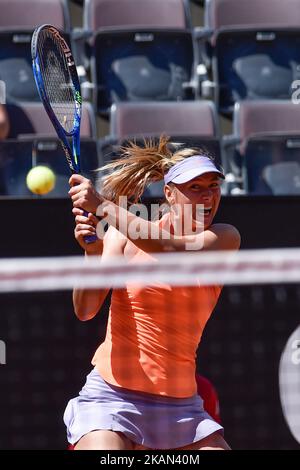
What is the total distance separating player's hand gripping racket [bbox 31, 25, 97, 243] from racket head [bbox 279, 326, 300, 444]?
4.71ft

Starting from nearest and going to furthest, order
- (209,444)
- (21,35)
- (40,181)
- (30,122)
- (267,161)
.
→ (209,444) < (40,181) < (267,161) < (30,122) < (21,35)

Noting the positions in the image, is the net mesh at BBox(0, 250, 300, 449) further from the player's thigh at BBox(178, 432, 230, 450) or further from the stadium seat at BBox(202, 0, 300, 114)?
the stadium seat at BBox(202, 0, 300, 114)

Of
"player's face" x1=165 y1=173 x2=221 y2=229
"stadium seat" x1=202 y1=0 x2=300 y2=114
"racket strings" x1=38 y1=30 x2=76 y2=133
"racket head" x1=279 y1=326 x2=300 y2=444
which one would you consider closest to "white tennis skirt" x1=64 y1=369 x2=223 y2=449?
"player's face" x1=165 y1=173 x2=221 y2=229

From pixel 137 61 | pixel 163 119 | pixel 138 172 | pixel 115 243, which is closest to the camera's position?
pixel 115 243

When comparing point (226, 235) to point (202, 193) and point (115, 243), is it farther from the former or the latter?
point (115, 243)

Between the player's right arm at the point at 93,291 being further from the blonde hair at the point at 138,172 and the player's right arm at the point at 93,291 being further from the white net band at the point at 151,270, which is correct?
the blonde hair at the point at 138,172

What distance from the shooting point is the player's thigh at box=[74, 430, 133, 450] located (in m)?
2.72

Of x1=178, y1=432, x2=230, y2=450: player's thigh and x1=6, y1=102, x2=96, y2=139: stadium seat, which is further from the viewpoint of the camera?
x1=6, y1=102, x2=96, y2=139: stadium seat

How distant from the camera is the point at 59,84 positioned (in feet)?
10.8

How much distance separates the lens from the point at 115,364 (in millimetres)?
2834

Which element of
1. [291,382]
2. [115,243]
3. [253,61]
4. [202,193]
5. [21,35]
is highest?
[21,35]

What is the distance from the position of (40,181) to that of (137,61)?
215 cm

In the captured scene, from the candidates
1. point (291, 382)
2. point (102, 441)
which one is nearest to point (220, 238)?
point (102, 441)

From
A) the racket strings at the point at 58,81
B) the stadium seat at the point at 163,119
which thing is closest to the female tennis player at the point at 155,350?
the racket strings at the point at 58,81
